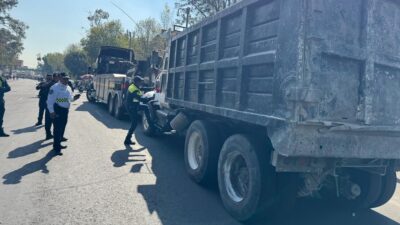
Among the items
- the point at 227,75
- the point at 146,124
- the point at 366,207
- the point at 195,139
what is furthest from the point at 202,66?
the point at 146,124

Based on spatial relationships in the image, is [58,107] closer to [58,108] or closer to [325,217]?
[58,108]

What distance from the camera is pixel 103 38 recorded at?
2169 inches

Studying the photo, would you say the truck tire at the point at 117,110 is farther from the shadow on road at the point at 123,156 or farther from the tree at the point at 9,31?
the tree at the point at 9,31

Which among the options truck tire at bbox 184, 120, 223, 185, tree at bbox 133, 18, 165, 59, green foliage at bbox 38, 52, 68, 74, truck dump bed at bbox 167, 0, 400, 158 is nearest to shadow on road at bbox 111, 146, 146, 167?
truck tire at bbox 184, 120, 223, 185

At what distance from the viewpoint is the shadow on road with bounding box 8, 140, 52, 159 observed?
7035mm

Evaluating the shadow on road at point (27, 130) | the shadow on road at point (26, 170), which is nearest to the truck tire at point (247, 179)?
A: the shadow on road at point (26, 170)

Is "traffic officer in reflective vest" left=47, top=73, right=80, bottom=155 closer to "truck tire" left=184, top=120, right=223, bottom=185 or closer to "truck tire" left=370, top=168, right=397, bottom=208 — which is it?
"truck tire" left=184, top=120, right=223, bottom=185

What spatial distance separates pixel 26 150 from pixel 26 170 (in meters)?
1.67

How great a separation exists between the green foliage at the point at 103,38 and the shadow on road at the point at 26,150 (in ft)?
157

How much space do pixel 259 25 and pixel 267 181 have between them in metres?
1.80

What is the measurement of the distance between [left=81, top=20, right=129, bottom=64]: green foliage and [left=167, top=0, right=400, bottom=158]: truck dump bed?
5209cm

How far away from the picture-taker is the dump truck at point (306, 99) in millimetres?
3449

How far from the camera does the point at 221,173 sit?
4812 millimetres

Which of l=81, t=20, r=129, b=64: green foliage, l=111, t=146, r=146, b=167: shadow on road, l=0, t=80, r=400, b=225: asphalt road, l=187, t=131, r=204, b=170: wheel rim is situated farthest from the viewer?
l=81, t=20, r=129, b=64: green foliage
